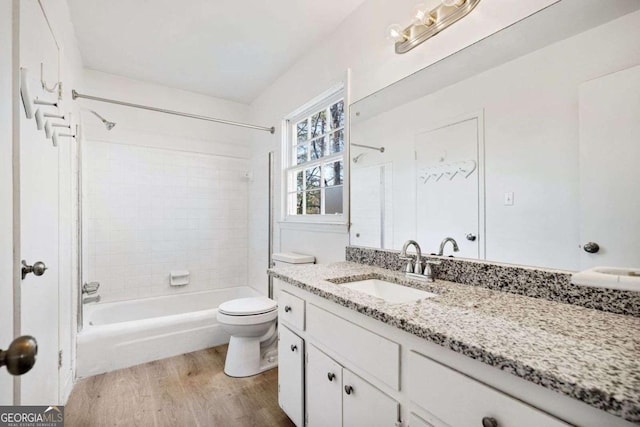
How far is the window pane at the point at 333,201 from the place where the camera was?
2.15 meters

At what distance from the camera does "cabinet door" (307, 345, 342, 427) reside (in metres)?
1.14

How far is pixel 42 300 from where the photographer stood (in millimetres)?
1247

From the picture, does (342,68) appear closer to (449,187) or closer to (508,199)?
(449,187)

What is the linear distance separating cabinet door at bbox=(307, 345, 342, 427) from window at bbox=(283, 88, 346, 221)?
1029 mm

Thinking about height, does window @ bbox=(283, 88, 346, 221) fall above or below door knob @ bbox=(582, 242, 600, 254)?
above

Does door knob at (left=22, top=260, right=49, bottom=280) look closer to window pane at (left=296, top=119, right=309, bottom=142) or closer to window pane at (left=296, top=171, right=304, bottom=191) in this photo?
window pane at (left=296, top=171, right=304, bottom=191)

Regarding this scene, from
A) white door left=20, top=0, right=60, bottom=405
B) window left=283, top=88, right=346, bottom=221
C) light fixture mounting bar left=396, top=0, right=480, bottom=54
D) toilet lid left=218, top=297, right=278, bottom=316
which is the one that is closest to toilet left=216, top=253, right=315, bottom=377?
toilet lid left=218, top=297, right=278, bottom=316

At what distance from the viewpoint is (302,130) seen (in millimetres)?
2730

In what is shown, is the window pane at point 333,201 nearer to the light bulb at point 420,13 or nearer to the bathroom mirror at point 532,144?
the bathroom mirror at point 532,144

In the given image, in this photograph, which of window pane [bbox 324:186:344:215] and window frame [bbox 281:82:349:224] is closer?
window frame [bbox 281:82:349:224]

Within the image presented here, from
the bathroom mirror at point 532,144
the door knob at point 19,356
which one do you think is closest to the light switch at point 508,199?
the bathroom mirror at point 532,144

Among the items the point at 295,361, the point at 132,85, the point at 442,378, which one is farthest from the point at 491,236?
the point at 132,85

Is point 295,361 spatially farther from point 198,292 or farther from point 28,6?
point 198,292

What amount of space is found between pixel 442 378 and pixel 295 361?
858mm
